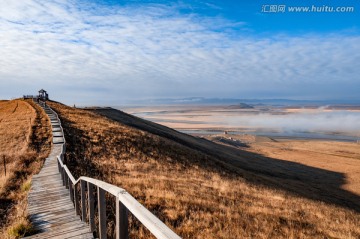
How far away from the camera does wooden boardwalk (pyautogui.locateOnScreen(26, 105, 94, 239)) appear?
21.3ft

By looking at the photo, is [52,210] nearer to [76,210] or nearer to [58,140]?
[76,210]

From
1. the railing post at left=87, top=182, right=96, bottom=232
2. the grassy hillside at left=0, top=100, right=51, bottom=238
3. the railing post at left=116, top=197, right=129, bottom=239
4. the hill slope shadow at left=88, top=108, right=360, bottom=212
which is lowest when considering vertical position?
the hill slope shadow at left=88, top=108, right=360, bottom=212

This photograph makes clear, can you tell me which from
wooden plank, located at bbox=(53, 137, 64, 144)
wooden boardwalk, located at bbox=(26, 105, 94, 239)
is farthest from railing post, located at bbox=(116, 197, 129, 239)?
wooden plank, located at bbox=(53, 137, 64, 144)

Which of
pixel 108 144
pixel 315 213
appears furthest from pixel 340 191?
pixel 108 144

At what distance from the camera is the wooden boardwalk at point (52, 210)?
6.49 meters

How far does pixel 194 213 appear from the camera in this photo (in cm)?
989

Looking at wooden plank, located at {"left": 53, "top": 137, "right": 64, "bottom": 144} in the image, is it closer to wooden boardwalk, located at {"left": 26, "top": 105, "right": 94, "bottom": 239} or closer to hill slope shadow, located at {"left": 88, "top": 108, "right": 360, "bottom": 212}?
wooden boardwalk, located at {"left": 26, "top": 105, "right": 94, "bottom": 239}

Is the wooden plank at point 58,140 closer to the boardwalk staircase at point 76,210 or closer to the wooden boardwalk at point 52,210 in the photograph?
the boardwalk staircase at point 76,210

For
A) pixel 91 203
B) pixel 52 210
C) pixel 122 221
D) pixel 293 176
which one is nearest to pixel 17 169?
pixel 52 210

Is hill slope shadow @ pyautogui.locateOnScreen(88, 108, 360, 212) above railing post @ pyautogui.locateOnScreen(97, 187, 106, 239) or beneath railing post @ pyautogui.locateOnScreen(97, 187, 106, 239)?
beneath

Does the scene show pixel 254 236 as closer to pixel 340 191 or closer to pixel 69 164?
pixel 69 164

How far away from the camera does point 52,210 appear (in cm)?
820

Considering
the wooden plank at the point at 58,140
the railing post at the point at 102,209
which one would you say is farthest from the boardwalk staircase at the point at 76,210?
the wooden plank at the point at 58,140

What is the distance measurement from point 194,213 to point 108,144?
1610 cm
